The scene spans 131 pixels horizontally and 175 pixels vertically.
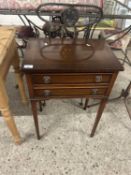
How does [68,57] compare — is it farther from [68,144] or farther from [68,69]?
[68,144]

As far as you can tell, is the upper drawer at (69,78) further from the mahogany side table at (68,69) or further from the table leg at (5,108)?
the table leg at (5,108)

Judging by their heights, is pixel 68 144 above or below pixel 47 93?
below

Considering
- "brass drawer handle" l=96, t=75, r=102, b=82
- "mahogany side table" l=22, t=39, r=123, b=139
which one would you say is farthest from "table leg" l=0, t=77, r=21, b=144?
"brass drawer handle" l=96, t=75, r=102, b=82

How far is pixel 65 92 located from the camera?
0.93m

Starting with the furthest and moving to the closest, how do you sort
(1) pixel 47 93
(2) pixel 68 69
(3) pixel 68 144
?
(3) pixel 68 144
(1) pixel 47 93
(2) pixel 68 69

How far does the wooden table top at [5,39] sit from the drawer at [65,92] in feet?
0.87

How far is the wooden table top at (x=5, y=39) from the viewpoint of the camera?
90cm

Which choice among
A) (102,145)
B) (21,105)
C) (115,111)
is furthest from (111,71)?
(21,105)

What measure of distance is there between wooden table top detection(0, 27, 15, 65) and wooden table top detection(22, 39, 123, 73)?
0.42 ft

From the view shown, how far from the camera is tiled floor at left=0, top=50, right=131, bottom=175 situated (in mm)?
1117

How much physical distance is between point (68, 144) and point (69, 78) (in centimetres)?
62

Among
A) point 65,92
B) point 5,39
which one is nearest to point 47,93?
point 65,92

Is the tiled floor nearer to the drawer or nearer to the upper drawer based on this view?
the drawer

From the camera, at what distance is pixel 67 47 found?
3.17 ft
